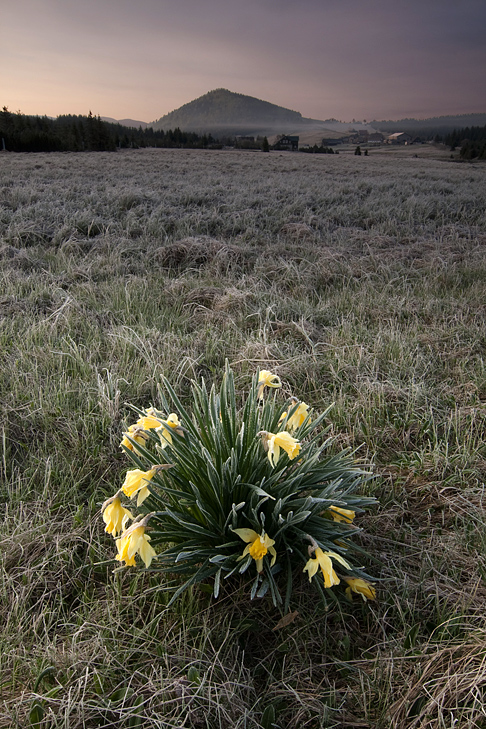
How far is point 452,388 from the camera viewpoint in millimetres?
2832

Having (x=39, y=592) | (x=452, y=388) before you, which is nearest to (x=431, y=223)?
(x=452, y=388)

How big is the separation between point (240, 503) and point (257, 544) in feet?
0.48

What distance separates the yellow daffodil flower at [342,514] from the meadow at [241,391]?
25cm

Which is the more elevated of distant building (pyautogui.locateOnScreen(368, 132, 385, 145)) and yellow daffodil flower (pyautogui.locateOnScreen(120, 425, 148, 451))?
distant building (pyautogui.locateOnScreen(368, 132, 385, 145))

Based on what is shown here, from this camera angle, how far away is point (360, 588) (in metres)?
1.50

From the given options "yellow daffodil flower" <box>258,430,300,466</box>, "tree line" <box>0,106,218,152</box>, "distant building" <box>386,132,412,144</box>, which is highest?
"distant building" <box>386,132,412,144</box>

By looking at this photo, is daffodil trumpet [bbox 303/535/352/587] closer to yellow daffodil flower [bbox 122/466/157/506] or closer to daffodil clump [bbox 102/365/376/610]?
daffodil clump [bbox 102/365/376/610]

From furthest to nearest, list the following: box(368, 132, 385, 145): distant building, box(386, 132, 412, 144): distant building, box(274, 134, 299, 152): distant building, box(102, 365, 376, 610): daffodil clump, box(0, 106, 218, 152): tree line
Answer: box(368, 132, 385, 145): distant building → box(386, 132, 412, 144): distant building → box(274, 134, 299, 152): distant building → box(0, 106, 218, 152): tree line → box(102, 365, 376, 610): daffodil clump

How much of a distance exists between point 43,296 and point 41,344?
4.01ft

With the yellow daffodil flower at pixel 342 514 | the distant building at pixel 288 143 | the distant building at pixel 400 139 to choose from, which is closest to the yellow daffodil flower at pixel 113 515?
the yellow daffodil flower at pixel 342 514

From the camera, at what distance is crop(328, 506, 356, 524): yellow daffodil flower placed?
160 cm

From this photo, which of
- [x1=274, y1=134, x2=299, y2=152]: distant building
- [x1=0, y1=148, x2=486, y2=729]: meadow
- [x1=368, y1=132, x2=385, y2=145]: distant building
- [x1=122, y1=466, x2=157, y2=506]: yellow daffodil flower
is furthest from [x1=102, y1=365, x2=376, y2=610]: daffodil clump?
[x1=368, y1=132, x2=385, y2=145]: distant building

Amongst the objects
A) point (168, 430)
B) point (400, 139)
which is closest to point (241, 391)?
point (168, 430)

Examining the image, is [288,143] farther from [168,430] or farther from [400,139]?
[168,430]
